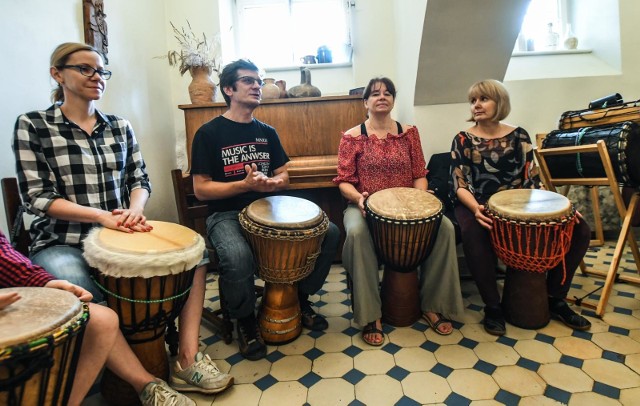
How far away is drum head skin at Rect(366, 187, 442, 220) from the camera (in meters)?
1.67

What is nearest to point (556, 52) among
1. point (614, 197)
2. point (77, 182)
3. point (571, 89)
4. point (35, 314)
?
point (571, 89)

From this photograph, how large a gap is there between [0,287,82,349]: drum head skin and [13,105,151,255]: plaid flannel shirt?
0.55m

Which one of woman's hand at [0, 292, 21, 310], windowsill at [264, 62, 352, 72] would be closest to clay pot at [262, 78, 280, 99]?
windowsill at [264, 62, 352, 72]

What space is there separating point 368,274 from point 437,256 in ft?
1.31

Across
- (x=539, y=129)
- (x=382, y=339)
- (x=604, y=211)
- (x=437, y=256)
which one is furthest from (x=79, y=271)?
(x=604, y=211)

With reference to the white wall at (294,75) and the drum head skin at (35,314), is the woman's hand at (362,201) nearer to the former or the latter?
the drum head skin at (35,314)

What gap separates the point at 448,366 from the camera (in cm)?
156

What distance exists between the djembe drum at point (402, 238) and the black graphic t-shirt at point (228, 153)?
704 millimetres

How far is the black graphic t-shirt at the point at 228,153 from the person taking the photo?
183 centimetres

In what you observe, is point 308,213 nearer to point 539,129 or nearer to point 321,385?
point 321,385

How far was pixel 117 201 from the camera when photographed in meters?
1.57

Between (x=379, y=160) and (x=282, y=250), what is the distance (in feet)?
2.81

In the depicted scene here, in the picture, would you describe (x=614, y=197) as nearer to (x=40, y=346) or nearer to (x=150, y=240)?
(x=150, y=240)

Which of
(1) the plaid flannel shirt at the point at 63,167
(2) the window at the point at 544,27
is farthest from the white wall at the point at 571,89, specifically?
(1) the plaid flannel shirt at the point at 63,167
